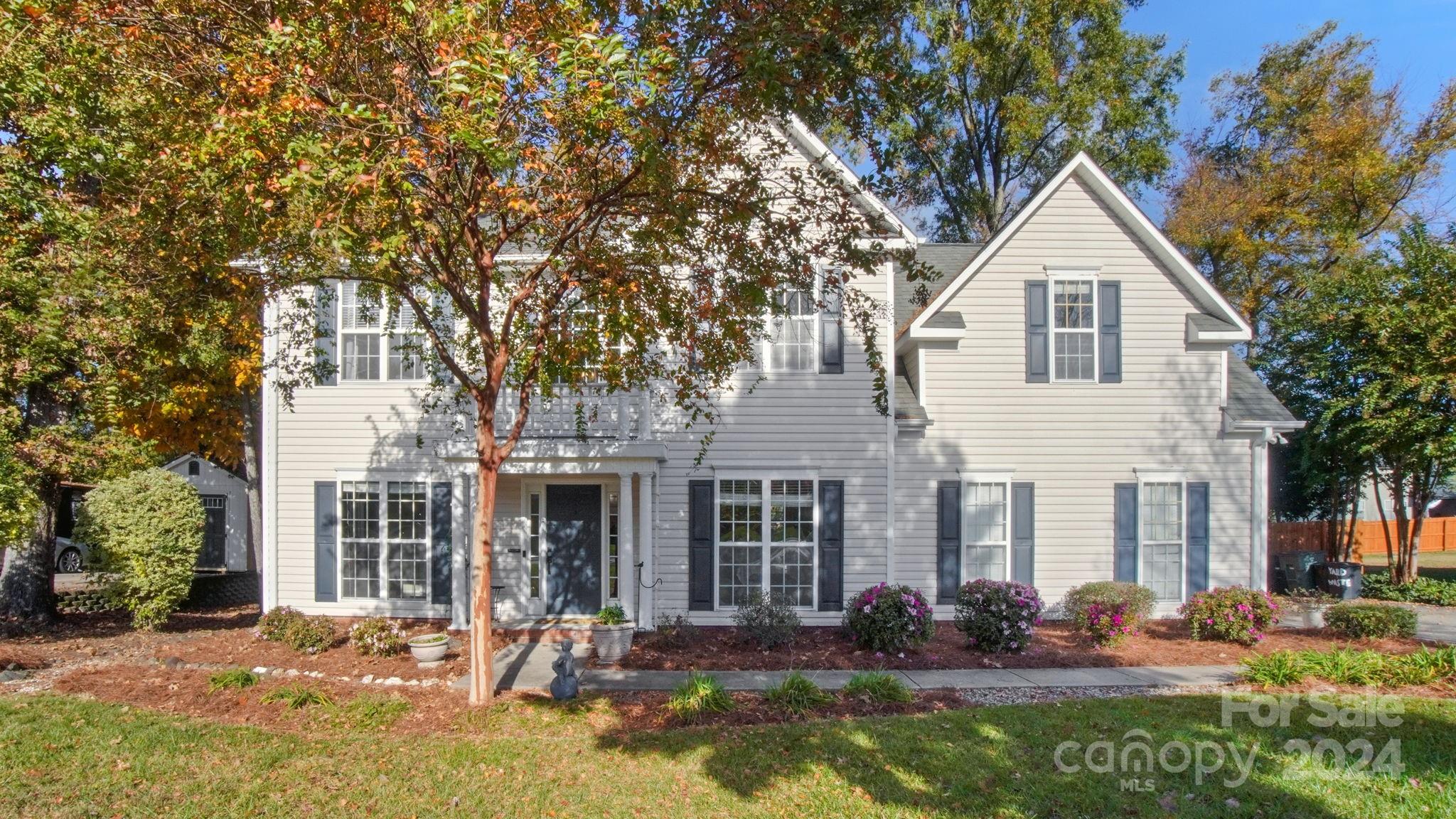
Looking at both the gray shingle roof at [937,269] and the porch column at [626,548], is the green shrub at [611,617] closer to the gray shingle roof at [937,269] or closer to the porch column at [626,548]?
the porch column at [626,548]

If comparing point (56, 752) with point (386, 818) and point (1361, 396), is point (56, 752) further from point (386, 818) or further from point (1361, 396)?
point (1361, 396)

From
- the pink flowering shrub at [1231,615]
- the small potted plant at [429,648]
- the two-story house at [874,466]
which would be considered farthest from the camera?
Answer: the two-story house at [874,466]

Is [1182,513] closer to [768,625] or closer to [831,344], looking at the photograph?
[831,344]

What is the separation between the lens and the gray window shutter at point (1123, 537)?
13.2 metres

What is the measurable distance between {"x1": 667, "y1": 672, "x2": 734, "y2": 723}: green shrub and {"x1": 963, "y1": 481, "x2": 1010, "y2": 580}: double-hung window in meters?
6.37

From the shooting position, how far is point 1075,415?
13398mm

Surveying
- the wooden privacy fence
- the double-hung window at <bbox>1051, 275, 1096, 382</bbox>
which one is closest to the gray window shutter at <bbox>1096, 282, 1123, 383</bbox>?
the double-hung window at <bbox>1051, 275, 1096, 382</bbox>

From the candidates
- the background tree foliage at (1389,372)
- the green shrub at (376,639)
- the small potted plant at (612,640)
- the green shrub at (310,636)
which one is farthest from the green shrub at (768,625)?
the background tree foliage at (1389,372)

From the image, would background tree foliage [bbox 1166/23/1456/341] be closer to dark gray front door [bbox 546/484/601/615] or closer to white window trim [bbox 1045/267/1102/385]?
white window trim [bbox 1045/267/1102/385]

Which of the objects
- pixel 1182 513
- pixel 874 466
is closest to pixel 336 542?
pixel 874 466

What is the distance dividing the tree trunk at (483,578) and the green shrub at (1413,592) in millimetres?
17651

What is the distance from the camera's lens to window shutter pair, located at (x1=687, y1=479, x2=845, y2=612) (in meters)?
12.6

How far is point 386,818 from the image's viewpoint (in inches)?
224

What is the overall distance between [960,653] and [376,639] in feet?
24.8
